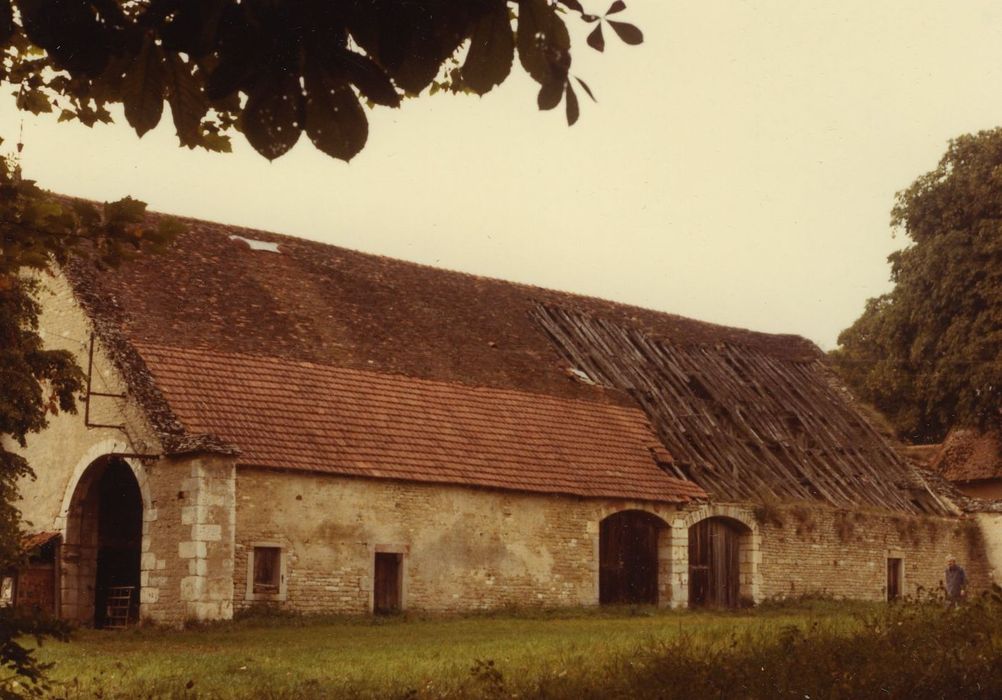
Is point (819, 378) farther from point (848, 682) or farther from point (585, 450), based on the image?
point (848, 682)

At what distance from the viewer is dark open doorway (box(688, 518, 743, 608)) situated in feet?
84.4

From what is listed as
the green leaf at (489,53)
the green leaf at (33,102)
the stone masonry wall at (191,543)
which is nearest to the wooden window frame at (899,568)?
the stone masonry wall at (191,543)

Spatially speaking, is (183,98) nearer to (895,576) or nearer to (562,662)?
(562,662)

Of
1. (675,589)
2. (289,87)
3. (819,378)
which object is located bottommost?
(675,589)

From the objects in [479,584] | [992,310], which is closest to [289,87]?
[479,584]

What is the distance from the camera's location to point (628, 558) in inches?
967

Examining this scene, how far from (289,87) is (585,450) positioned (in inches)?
862

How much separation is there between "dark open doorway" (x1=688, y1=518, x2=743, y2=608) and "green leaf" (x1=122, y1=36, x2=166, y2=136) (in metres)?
23.2

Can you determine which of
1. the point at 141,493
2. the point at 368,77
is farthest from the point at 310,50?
the point at 141,493

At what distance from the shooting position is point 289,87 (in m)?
3.09

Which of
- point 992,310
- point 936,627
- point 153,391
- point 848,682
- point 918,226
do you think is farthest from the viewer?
point 918,226

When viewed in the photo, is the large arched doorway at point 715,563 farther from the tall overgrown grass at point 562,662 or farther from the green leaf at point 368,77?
the green leaf at point 368,77

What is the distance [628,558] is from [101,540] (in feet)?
31.3

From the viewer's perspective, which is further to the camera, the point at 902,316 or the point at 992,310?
the point at 902,316
